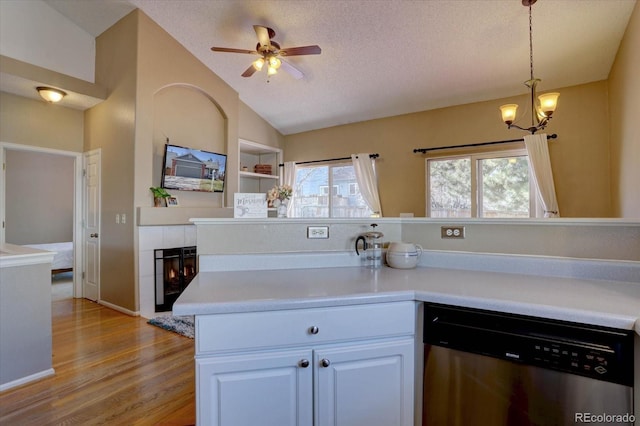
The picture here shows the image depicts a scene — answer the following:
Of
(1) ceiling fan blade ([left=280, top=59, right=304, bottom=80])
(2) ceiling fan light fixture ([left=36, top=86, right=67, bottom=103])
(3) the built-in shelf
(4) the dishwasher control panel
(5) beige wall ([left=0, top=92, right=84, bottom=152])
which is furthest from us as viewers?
(3) the built-in shelf

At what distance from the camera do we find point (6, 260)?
6.90ft

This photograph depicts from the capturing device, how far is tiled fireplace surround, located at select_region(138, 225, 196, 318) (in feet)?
12.0

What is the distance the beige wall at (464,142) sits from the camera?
3.65m

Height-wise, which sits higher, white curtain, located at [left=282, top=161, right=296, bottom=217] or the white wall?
the white wall

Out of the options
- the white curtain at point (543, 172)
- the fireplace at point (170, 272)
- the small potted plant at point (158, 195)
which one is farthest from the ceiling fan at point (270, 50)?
the white curtain at point (543, 172)

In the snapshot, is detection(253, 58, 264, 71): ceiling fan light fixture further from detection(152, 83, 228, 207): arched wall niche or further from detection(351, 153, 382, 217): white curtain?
detection(351, 153, 382, 217): white curtain

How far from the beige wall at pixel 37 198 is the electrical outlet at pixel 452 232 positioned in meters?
6.81

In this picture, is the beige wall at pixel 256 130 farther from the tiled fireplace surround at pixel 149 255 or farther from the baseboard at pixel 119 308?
the baseboard at pixel 119 308

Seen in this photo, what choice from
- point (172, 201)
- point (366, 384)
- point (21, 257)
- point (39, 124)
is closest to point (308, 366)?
point (366, 384)

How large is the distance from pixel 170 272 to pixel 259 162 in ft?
10.3

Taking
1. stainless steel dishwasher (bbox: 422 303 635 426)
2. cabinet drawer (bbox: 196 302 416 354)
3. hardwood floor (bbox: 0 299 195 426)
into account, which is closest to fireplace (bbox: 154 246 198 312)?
hardwood floor (bbox: 0 299 195 426)

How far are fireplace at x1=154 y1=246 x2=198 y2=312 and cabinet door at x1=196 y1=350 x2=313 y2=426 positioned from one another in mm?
3093

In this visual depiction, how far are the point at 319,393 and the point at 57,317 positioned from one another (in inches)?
153

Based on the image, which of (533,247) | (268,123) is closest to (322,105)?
(268,123)
